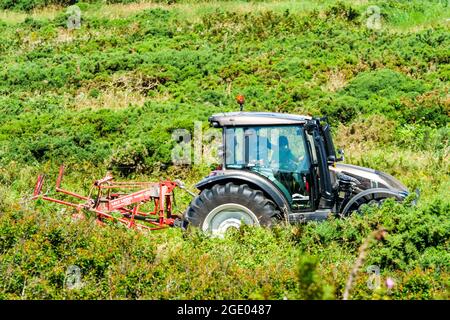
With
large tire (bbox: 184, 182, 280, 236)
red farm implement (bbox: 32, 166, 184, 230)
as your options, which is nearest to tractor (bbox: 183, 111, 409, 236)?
large tire (bbox: 184, 182, 280, 236)

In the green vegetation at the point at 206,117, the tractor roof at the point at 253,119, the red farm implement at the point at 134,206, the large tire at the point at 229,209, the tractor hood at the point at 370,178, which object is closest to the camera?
the green vegetation at the point at 206,117

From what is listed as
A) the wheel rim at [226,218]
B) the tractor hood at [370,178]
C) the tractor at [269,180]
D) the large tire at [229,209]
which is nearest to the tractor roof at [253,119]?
the tractor at [269,180]

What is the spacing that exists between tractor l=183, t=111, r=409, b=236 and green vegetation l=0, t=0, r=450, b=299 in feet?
1.39

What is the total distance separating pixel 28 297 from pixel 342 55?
16.2 metres

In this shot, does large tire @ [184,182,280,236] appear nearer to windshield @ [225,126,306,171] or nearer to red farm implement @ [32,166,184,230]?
windshield @ [225,126,306,171]

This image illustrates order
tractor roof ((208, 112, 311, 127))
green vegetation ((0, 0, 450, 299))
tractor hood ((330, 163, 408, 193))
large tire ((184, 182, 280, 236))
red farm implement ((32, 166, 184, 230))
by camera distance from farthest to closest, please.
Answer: tractor hood ((330, 163, 408, 193)) → red farm implement ((32, 166, 184, 230)) → tractor roof ((208, 112, 311, 127)) → large tire ((184, 182, 280, 236)) → green vegetation ((0, 0, 450, 299))

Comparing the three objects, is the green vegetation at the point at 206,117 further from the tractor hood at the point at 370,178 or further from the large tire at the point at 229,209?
the tractor hood at the point at 370,178

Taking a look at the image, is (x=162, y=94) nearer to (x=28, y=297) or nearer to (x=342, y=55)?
(x=342, y=55)

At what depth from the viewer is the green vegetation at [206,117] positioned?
7.14m

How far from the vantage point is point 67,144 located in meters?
14.4

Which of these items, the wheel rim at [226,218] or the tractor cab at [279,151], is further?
the tractor cab at [279,151]

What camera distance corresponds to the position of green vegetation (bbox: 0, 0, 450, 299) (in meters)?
7.14

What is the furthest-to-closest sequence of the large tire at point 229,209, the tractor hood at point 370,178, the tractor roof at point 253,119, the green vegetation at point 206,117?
the tractor hood at point 370,178, the tractor roof at point 253,119, the large tire at point 229,209, the green vegetation at point 206,117

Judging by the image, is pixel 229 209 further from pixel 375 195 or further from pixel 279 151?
pixel 375 195
